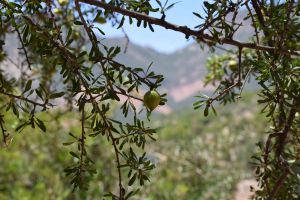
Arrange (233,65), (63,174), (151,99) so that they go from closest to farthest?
(151,99) → (233,65) → (63,174)

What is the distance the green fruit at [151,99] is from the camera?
4.65ft

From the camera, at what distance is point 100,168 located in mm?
8977

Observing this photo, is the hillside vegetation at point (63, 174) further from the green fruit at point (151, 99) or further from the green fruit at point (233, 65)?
the green fruit at point (151, 99)

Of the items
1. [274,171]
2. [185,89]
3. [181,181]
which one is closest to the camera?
[274,171]

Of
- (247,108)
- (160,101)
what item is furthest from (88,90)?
(247,108)

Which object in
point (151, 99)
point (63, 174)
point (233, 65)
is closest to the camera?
point (151, 99)

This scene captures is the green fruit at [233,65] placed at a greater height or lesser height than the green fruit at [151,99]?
greater

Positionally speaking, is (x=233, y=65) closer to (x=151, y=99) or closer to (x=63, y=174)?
(x=151, y=99)

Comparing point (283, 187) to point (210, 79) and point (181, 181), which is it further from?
point (181, 181)

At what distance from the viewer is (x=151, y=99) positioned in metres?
1.42

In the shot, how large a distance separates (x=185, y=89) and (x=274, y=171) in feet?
398

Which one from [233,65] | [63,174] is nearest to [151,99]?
[233,65]

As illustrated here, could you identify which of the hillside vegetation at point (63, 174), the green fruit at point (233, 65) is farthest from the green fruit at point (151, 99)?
the hillside vegetation at point (63, 174)

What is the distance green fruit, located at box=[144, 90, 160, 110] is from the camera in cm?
142
